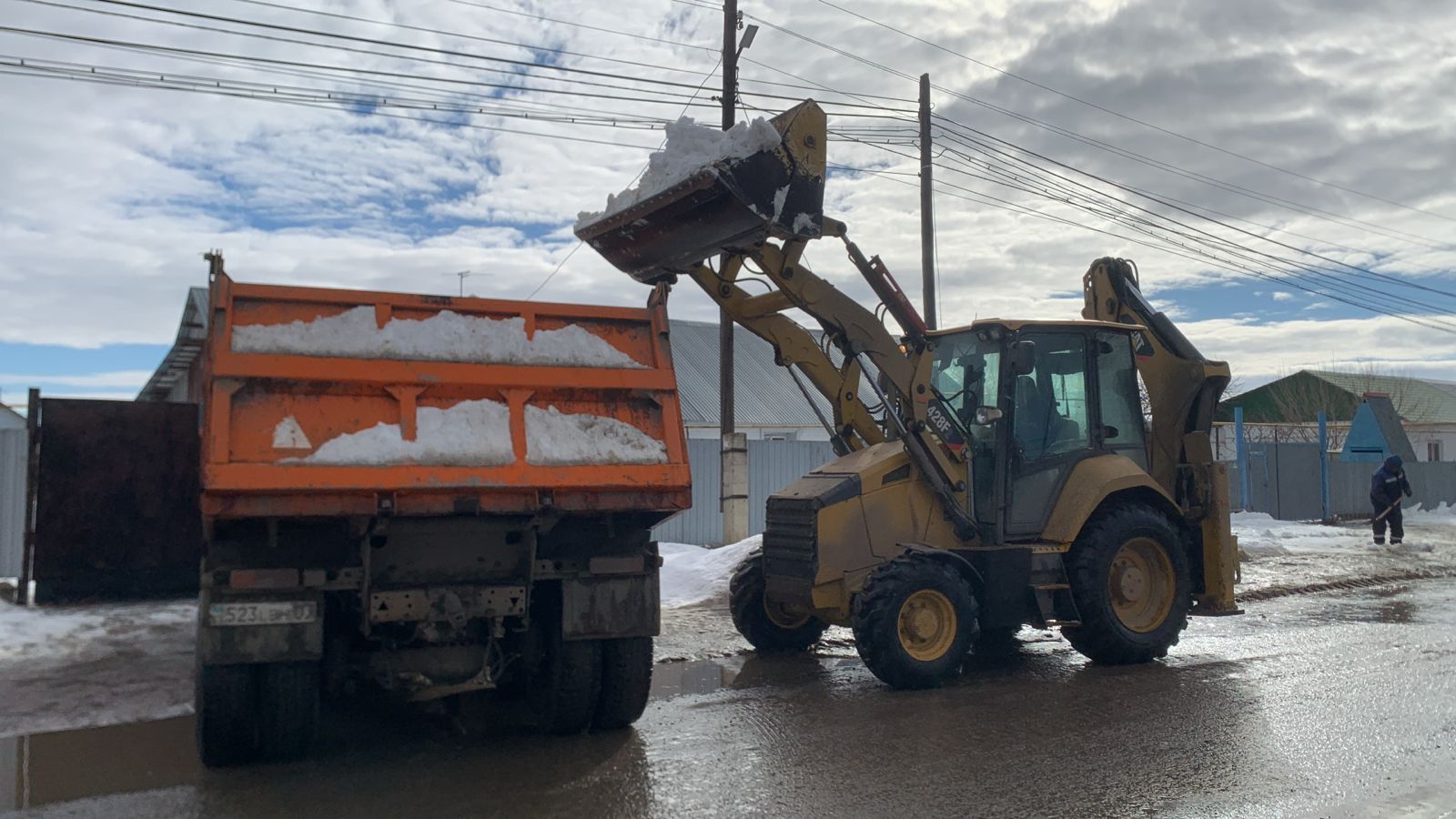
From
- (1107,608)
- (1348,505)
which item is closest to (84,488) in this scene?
(1107,608)

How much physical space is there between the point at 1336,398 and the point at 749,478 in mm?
42468

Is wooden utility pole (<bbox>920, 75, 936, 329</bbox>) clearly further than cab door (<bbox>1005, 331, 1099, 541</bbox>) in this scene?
Yes

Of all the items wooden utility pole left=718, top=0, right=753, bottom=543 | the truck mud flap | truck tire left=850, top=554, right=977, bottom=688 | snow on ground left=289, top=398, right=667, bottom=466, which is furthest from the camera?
wooden utility pole left=718, top=0, right=753, bottom=543

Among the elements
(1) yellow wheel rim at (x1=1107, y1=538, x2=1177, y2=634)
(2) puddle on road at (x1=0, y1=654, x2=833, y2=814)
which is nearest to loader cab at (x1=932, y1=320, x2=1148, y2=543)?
(1) yellow wheel rim at (x1=1107, y1=538, x2=1177, y2=634)

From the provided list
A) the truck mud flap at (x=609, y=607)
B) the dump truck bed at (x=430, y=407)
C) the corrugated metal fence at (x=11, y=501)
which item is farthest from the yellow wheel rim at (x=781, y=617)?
the corrugated metal fence at (x=11, y=501)

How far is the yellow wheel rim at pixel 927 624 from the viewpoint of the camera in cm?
775

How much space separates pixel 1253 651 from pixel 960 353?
341 cm

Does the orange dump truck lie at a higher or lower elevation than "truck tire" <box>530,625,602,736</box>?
higher

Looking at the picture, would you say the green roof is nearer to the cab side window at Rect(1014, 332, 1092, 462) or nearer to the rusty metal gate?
the cab side window at Rect(1014, 332, 1092, 462)

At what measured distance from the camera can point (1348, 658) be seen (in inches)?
344

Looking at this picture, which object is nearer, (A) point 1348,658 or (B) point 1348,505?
(A) point 1348,658

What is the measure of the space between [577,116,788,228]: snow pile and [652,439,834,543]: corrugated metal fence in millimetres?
10686

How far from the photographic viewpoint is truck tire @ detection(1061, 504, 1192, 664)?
27.6 feet

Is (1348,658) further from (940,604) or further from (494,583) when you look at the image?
(494,583)
